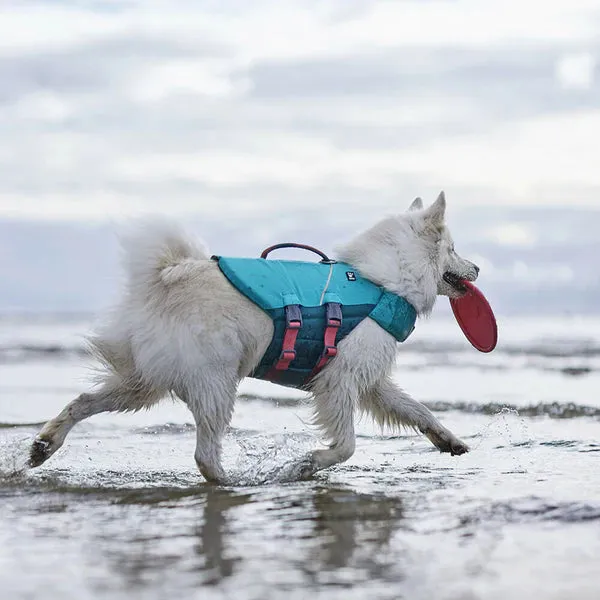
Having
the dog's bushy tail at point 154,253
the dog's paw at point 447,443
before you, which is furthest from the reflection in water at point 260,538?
the dog's paw at point 447,443

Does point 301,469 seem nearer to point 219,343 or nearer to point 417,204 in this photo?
point 219,343

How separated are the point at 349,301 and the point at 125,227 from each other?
1.52 m

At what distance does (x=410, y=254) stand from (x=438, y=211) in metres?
0.38

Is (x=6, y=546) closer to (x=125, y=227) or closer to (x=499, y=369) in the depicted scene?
(x=125, y=227)

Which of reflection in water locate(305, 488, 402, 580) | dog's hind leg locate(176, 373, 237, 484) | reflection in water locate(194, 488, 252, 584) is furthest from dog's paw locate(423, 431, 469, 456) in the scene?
reflection in water locate(194, 488, 252, 584)

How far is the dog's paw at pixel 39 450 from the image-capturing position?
6.43m

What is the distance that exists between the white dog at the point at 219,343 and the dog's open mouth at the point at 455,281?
57mm

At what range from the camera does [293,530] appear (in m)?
4.74

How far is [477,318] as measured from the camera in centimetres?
771

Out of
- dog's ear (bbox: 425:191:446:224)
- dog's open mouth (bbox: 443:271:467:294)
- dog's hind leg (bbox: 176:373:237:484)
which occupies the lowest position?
dog's hind leg (bbox: 176:373:237:484)

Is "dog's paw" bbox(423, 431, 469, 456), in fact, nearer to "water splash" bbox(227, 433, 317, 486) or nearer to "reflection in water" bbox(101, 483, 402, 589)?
"water splash" bbox(227, 433, 317, 486)

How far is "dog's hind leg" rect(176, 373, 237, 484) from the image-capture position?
20.0ft

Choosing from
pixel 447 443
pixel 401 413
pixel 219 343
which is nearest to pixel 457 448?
pixel 447 443

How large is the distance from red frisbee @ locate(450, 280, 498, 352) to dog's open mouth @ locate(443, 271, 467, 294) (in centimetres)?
8
